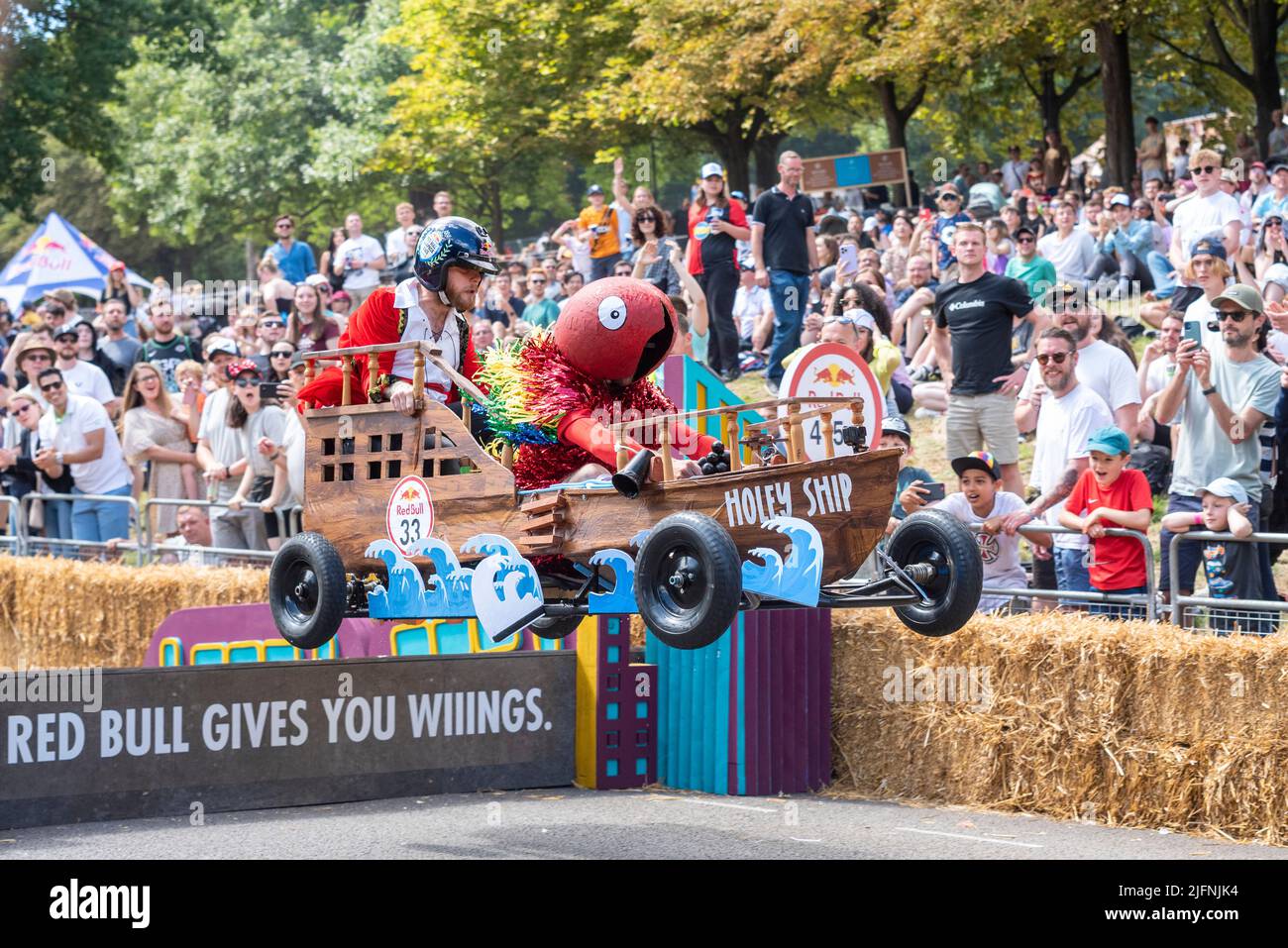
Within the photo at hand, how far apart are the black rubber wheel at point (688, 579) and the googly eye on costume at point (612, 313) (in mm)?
1058

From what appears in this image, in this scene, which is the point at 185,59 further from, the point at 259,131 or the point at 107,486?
the point at 107,486

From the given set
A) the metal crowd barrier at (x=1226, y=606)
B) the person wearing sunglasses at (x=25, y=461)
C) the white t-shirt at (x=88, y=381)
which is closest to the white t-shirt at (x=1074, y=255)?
the metal crowd barrier at (x=1226, y=606)

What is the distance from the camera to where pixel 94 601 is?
1409 centimetres

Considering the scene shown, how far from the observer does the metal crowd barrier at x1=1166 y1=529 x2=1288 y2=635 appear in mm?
8787

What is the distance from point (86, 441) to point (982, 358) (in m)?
8.03

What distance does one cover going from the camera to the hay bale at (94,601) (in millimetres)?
13094

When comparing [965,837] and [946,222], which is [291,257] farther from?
[965,837]

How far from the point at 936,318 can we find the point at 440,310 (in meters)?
5.71

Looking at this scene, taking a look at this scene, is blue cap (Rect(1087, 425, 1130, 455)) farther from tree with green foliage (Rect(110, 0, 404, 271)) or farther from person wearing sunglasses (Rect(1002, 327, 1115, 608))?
tree with green foliage (Rect(110, 0, 404, 271))

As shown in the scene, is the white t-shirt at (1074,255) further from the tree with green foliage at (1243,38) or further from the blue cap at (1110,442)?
the blue cap at (1110,442)

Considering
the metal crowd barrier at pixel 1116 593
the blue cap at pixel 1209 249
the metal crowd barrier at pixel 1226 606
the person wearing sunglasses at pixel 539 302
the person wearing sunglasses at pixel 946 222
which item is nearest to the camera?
the metal crowd barrier at pixel 1226 606

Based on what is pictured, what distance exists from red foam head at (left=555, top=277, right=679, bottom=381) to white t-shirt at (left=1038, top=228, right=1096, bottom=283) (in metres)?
11.7

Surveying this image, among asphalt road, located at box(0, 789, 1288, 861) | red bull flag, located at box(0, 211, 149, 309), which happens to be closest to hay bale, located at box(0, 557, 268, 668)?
asphalt road, located at box(0, 789, 1288, 861)

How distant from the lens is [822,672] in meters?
10.3
